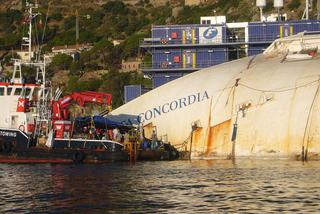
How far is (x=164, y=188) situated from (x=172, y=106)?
80.8 feet

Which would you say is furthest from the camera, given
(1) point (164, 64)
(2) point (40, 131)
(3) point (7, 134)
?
(1) point (164, 64)

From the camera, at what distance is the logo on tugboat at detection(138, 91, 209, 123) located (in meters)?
67.7

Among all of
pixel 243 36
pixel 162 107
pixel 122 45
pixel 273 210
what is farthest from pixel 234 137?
pixel 122 45

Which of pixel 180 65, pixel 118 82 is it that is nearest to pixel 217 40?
pixel 180 65

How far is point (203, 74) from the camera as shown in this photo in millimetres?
71188

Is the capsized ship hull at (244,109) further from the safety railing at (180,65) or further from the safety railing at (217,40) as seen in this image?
the safety railing at (217,40)

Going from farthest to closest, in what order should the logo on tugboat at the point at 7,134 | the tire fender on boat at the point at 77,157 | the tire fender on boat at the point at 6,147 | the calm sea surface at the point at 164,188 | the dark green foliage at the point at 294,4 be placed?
the dark green foliage at the point at 294,4
the logo on tugboat at the point at 7,134
the tire fender on boat at the point at 6,147
the tire fender on boat at the point at 77,157
the calm sea surface at the point at 164,188

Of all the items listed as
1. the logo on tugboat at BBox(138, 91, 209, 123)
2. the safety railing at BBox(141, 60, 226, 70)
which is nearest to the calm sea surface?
the logo on tugboat at BBox(138, 91, 209, 123)

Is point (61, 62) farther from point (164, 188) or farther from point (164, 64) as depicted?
point (164, 188)

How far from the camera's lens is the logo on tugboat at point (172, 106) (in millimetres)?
67688

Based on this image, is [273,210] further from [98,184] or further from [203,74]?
[203,74]

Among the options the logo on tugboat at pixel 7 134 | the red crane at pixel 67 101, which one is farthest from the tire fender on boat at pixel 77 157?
the logo on tugboat at pixel 7 134

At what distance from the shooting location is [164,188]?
147 feet

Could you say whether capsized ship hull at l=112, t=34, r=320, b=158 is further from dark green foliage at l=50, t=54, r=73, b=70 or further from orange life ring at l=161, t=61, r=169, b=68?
dark green foliage at l=50, t=54, r=73, b=70
